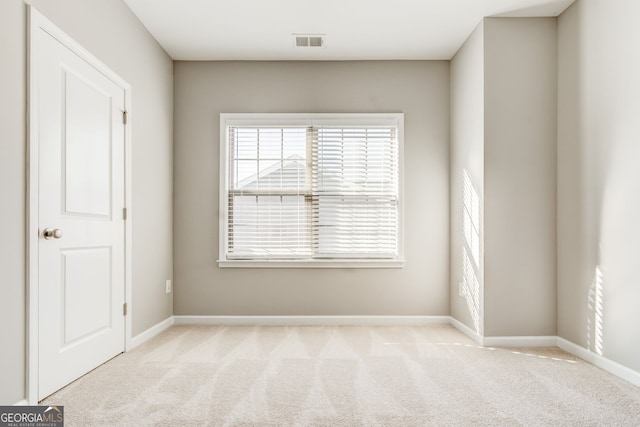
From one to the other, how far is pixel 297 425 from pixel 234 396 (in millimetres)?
519

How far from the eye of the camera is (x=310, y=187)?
455 cm

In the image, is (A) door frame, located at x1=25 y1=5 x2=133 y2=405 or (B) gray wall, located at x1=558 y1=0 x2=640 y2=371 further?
(B) gray wall, located at x1=558 y1=0 x2=640 y2=371

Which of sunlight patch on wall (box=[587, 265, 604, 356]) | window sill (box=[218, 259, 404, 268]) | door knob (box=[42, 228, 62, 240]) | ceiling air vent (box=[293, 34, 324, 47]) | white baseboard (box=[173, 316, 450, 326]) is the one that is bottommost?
white baseboard (box=[173, 316, 450, 326])

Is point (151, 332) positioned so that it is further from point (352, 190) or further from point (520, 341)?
point (520, 341)

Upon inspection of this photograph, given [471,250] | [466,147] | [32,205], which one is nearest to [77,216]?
[32,205]

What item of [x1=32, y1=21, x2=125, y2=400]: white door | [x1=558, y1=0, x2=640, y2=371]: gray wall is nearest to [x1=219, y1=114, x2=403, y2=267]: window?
[x1=32, y1=21, x2=125, y2=400]: white door

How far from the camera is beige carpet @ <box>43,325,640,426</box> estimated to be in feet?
7.36

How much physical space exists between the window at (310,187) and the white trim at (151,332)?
86 centimetres

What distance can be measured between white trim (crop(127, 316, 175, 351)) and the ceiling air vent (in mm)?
2907

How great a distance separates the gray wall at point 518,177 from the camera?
3.65 meters

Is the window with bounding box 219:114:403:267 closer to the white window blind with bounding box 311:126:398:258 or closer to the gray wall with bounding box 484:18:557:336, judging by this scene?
the white window blind with bounding box 311:126:398:258

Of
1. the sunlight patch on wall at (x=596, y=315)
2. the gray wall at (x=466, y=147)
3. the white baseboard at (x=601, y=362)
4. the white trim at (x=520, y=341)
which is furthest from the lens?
the gray wall at (x=466, y=147)

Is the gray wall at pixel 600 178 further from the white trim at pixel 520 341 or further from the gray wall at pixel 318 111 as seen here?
the gray wall at pixel 318 111

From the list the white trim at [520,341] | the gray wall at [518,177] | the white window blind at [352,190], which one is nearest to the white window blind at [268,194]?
the white window blind at [352,190]
